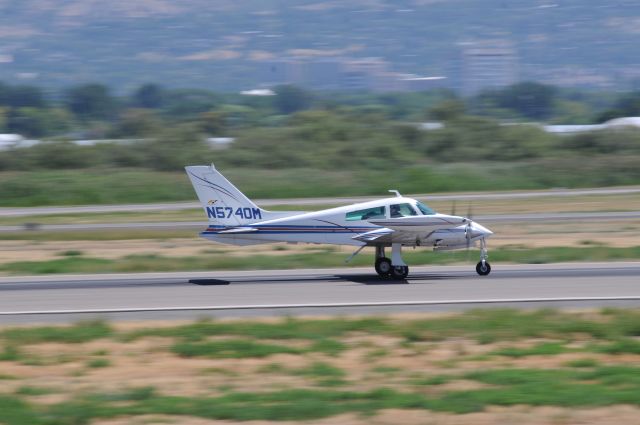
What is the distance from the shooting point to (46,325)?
19.2 meters

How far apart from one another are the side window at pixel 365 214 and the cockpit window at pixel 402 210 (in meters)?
0.31

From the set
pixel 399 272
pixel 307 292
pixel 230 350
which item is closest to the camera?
pixel 230 350

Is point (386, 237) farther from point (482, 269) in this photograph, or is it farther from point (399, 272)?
point (482, 269)

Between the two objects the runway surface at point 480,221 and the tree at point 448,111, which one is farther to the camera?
the tree at point 448,111

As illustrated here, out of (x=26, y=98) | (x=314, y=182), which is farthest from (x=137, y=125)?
(x=26, y=98)

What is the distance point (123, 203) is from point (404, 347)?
50.8 meters

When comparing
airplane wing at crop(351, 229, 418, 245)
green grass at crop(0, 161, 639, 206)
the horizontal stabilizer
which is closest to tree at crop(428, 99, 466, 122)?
green grass at crop(0, 161, 639, 206)

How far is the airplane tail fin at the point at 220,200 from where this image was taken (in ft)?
80.8

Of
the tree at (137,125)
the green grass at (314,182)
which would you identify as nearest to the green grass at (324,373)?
the green grass at (314,182)

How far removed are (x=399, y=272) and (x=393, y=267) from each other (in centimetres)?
21

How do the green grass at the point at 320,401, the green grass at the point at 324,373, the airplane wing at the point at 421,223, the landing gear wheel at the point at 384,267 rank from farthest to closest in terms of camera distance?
the landing gear wheel at the point at 384,267 < the airplane wing at the point at 421,223 < the green grass at the point at 324,373 < the green grass at the point at 320,401

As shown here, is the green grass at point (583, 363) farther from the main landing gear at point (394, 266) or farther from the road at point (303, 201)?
the road at point (303, 201)

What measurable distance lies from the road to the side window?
3060 cm

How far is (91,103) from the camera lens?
18150cm
